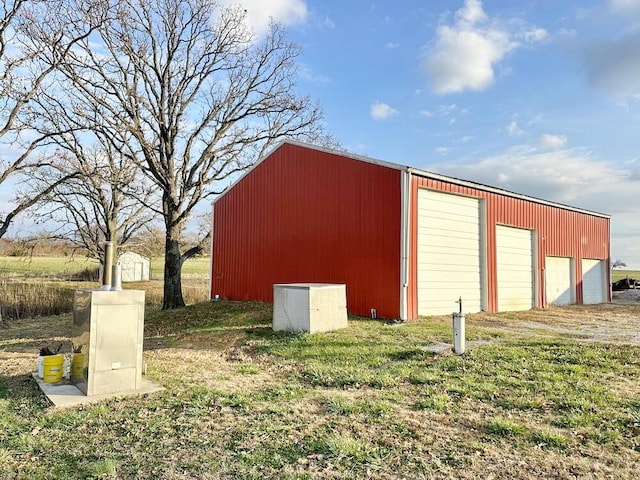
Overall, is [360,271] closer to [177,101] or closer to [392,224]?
[392,224]

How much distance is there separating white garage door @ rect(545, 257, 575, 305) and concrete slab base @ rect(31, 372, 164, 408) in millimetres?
14713

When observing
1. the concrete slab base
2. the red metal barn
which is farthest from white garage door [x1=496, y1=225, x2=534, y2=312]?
the concrete slab base

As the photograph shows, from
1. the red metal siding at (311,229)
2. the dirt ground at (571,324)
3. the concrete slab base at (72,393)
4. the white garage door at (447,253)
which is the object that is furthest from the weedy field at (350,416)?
the white garage door at (447,253)

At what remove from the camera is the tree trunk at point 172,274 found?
15.6m

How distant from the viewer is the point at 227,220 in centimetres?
1623

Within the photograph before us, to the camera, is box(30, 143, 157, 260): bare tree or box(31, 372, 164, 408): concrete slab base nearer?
box(31, 372, 164, 408): concrete slab base

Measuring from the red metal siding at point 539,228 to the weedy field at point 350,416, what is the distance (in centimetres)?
429

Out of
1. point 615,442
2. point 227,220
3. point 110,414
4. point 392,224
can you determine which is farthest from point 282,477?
point 227,220

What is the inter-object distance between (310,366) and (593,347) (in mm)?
4723

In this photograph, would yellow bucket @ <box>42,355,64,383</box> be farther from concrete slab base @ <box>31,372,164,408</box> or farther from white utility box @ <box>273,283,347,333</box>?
white utility box @ <box>273,283,347,333</box>

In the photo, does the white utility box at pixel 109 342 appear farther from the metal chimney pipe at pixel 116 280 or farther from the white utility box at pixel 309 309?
the white utility box at pixel 309 309

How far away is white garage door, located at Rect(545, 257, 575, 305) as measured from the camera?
53.4ft

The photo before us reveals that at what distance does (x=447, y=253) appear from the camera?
11992mm

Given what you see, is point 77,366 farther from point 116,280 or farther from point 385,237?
point 385,237
